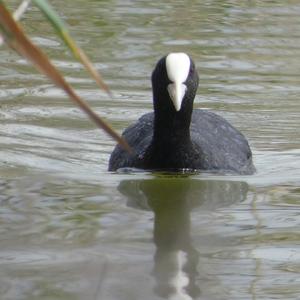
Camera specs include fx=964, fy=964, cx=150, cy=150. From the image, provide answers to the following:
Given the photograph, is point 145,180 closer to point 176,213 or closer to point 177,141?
point 177,141

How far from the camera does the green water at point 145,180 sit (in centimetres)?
Answer: 318

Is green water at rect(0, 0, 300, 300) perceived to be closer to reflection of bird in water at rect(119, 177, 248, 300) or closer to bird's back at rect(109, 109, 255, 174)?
reflection of bird in water at rect(119, 177, 248, 300)

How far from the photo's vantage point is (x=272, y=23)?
10.3m

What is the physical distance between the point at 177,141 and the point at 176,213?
3.92 feet

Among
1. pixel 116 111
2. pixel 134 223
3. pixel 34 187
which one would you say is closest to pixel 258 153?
pixel 116 111

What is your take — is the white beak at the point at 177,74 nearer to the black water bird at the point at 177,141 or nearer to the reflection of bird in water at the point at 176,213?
the black water bird at the point at 177,141

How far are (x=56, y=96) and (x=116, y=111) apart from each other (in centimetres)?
58

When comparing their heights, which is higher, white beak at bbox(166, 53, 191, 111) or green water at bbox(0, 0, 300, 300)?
white beak at bbox(166, 53, 191, 111)

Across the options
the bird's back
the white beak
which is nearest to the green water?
the bird's back

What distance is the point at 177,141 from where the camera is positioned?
5547 mm

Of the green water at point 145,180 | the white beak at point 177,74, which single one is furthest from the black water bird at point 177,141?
the green water at point 145,180

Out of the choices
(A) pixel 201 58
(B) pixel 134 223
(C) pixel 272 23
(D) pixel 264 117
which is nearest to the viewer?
(B) pixel 134 223

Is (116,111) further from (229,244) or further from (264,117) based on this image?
(229,244)

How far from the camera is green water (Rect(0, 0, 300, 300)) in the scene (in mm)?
3178
